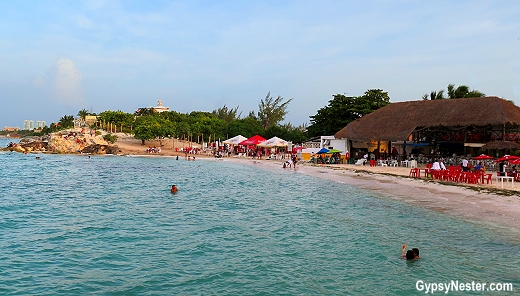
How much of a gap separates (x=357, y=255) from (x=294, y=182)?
1552 centimetres

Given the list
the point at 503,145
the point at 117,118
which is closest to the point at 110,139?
the point at 117,118

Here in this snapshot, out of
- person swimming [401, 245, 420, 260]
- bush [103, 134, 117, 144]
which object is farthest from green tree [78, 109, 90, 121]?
person swimming [401, 245, 420, 260]

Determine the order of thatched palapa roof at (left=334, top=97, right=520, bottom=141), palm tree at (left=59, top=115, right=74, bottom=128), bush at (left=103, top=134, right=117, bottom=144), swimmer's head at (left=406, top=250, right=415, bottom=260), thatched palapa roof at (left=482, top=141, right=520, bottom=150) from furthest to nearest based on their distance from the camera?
palm tree at (left=59, top=115, right=74, bottom=128)
bush at (left=103, top=134, right=117, bottom=144)
thatched palapa roof at (left=334, top=97, right=520, bottom=141)
thatched palapa roof at (left=482, top=141, right=520, bottom=150)
swimmer's head at (left=406, top=250, right=415, bottom=260)

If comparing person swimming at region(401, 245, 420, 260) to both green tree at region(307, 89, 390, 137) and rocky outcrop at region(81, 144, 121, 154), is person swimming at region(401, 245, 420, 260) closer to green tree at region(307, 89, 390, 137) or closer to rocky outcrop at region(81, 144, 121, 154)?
green tree at region(307, 89, 390, 137)

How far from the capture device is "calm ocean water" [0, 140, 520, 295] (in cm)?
784

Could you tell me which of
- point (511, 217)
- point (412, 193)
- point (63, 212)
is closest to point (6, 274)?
point (63, 212)

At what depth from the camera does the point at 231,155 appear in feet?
172

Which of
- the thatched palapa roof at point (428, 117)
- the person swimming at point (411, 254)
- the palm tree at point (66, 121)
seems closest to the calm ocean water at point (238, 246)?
the person swimming at point (411, 254)

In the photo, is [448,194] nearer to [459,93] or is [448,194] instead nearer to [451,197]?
[451,197]

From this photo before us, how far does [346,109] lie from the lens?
48188 mm

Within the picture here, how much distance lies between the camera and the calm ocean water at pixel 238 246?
784 centimetres

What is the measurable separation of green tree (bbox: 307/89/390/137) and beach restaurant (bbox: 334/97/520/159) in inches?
347

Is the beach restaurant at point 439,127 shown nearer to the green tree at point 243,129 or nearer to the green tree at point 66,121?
the green tree at point 243,129

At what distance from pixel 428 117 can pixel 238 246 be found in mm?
26931
